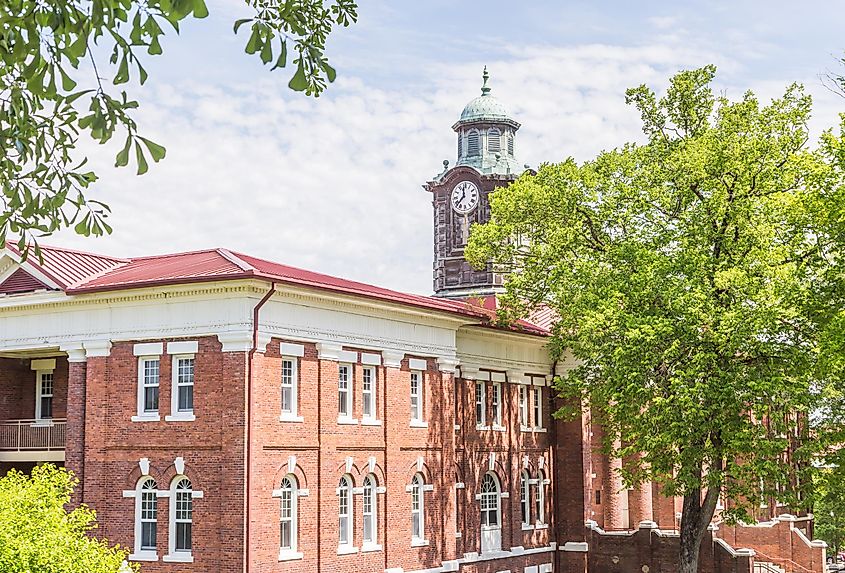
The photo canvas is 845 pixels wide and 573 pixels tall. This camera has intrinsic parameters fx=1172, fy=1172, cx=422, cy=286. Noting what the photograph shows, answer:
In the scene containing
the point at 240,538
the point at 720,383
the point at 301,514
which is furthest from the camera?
the point at 720,383

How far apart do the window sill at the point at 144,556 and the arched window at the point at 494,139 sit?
32777 mm

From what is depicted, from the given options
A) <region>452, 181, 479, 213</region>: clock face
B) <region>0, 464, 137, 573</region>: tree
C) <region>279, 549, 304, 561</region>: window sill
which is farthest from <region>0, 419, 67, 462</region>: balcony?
<region>452, 181, 479, 213</region>: clock face

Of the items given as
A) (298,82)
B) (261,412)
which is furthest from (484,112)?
(298,82)

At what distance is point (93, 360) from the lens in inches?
1235

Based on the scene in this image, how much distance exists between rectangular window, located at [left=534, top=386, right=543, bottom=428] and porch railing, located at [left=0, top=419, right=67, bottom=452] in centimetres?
1752

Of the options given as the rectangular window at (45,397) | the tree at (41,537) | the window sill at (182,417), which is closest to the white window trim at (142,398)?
the window sill at (182,417)

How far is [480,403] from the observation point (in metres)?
40.2

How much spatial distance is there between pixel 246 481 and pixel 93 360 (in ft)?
19.5

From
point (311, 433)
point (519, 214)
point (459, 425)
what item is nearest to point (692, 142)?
point (519, 214)

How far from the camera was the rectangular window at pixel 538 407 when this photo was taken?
43.8m

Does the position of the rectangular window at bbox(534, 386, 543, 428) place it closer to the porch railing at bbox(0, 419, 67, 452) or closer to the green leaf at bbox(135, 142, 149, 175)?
the porch railing at bbox(0, 419, 67, 452)

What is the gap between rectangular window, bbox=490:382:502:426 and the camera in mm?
40875

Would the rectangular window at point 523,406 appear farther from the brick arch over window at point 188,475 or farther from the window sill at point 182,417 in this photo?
the brick arch over window at point 188,475

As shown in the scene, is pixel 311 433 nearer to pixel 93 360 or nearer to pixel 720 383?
pixel 93 360
